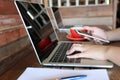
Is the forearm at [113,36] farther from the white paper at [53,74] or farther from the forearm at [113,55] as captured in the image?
the white paper at [53,74]

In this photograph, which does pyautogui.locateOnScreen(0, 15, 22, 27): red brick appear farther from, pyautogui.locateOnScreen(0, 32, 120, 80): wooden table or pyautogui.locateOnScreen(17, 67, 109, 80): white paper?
pyautogui.locateOnScreen(17, 67, 109, 80): white paper

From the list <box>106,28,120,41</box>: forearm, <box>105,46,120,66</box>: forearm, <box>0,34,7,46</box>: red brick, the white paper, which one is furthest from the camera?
<box>106,28,120,41</box>: forearm

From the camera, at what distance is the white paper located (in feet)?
1.69

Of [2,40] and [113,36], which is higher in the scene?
[2,40]

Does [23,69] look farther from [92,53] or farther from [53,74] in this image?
[92,53]

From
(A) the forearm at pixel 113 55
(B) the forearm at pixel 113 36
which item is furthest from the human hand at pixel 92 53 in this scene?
(B) the forearm at pixel 113 36

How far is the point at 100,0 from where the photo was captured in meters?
2.52

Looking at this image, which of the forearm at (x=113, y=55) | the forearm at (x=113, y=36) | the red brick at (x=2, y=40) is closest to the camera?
the forearm at (x=113, y=55)

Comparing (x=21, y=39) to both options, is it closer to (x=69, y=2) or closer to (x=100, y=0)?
(x=69, y=2)

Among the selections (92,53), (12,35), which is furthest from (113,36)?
(12,35)

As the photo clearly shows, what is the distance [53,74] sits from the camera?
54cm

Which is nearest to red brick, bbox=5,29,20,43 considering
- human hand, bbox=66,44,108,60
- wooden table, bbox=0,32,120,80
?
wooden table, bbox=0,32,120,80

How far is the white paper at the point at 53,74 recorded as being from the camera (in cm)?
52

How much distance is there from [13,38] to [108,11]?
70.2 inches
